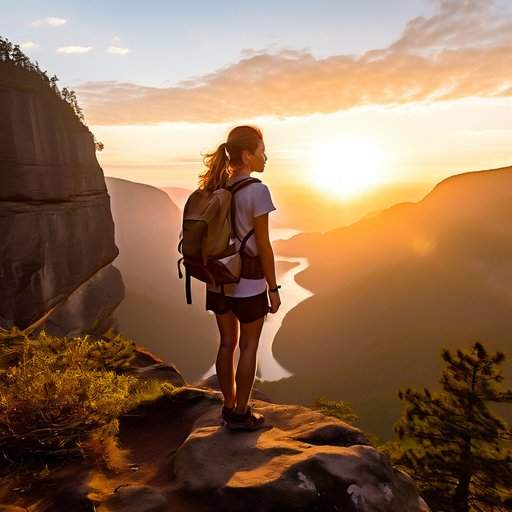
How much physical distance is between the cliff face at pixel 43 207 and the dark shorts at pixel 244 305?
Result: 20.4 m

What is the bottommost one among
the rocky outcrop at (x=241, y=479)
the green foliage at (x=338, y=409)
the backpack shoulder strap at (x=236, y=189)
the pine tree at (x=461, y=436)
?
the green foliage at (x=338, y=409)

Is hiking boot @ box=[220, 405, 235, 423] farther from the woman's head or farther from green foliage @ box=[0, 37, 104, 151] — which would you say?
green foliage @ box=[0, 37, 104, 151]

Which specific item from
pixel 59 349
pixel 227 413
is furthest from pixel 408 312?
pixel 227 413

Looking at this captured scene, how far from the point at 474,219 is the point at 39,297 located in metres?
175

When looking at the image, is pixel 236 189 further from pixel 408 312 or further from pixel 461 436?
pixel 408 312

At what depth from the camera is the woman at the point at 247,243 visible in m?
4.16

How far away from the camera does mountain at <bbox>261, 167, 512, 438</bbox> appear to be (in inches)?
3661

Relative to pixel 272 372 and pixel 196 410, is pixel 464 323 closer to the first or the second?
pixel 272 372

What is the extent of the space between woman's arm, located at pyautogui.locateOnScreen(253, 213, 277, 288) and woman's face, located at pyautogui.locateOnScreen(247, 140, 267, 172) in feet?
2.00

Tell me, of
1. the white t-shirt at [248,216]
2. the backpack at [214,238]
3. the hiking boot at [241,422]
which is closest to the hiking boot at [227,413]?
the hiking boot at [241,422]

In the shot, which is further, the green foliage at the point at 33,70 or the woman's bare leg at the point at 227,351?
the green foliage at the point at 33,70

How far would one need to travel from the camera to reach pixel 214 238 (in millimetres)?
4098

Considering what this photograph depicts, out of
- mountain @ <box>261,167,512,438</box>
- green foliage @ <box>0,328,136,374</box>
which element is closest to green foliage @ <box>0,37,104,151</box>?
green foliage @ <box>0,328,136,374</box>

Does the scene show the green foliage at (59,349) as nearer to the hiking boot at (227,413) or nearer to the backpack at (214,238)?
the hiking boot at (227,413)
